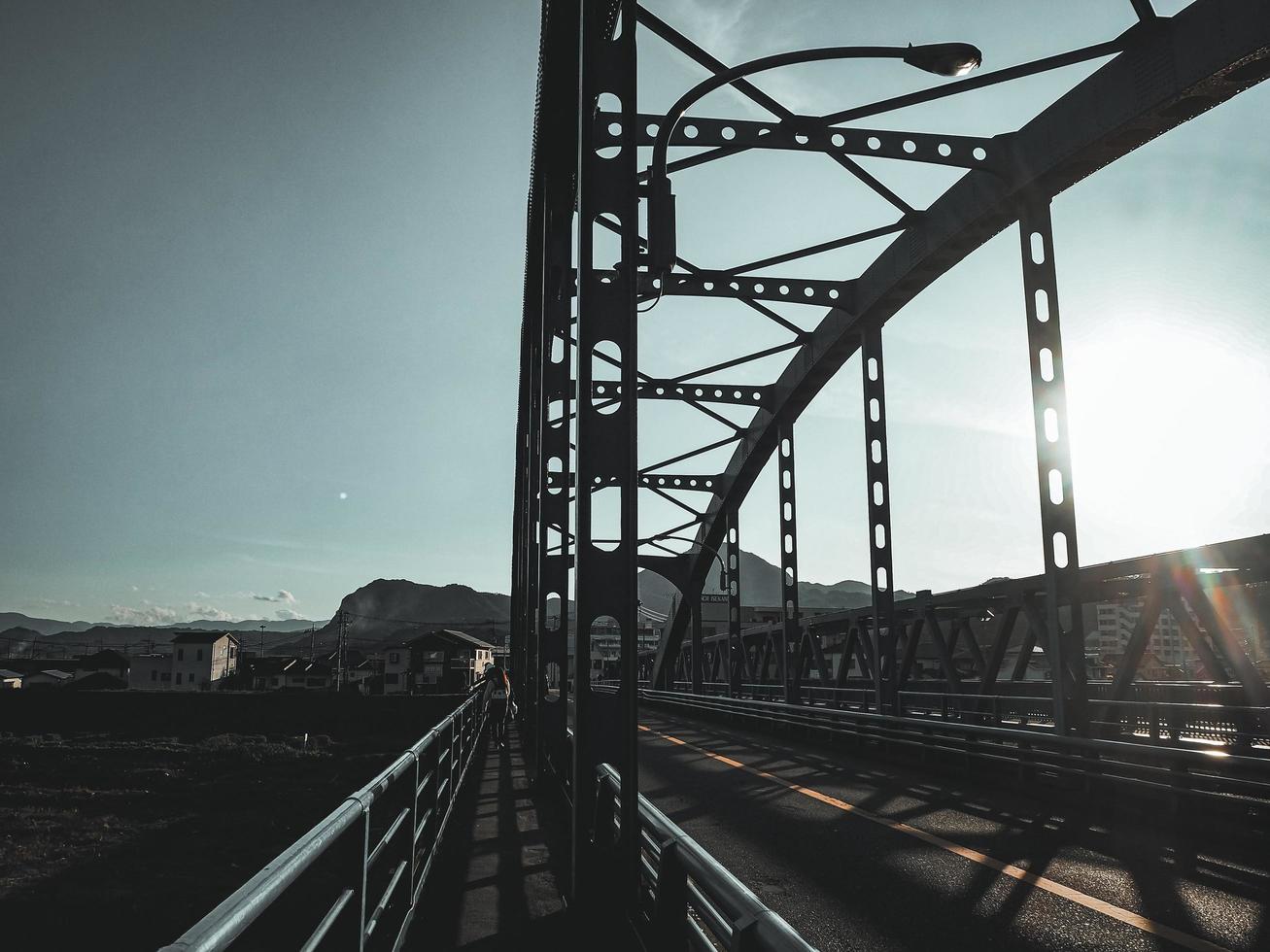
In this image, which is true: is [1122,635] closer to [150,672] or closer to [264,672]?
[264,672]

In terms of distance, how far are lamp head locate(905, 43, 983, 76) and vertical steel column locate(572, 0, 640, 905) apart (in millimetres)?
3421

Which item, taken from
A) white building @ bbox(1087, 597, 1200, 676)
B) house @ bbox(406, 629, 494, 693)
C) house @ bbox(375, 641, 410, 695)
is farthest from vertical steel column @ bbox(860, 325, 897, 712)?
house @ bbox(375, 641, 410, 695)

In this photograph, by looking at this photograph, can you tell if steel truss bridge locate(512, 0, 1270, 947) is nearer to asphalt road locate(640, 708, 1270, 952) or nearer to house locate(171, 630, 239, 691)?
asphalt road locate(640, 708, 1270, 952)

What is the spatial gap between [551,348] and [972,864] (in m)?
9.89

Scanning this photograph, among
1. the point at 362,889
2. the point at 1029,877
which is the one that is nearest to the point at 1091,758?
the point at 1029,877

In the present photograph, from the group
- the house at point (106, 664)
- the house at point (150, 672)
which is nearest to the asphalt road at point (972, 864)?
the house at point (150, 672)

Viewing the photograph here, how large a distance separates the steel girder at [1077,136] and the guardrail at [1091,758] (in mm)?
7987

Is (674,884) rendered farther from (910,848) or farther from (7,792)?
(7,792)

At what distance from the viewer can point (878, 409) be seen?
1809 cm

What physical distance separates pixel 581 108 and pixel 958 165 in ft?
31.2

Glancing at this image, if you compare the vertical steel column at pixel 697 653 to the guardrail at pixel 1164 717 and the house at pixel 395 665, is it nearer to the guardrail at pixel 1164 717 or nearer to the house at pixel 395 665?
the guardrail at pixel 1164 717

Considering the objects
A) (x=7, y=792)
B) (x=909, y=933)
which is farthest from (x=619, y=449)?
(x=7, y=792)

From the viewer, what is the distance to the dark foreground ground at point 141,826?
45.3 feet

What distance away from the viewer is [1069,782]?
36.3 feet
